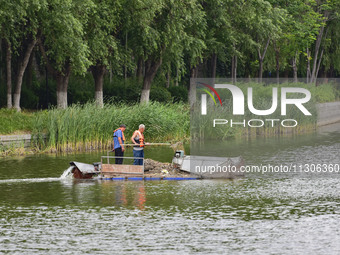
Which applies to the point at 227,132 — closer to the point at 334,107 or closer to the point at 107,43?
the point at 107,43

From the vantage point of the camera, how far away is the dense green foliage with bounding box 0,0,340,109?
3212 centimetres

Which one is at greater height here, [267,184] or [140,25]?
[140,25]

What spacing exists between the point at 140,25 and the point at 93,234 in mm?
23327

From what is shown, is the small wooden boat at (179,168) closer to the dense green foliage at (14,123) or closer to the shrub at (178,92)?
the dense green foliage at (14,123)

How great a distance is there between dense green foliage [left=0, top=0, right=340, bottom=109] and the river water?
28.8 ft

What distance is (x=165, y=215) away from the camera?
1680 cm

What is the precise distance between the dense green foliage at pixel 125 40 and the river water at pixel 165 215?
28.8 feet

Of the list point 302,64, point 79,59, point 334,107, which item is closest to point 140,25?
point 79,59

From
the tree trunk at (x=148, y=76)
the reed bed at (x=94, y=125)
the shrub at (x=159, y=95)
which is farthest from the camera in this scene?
the shrub at (x=159, y=95)

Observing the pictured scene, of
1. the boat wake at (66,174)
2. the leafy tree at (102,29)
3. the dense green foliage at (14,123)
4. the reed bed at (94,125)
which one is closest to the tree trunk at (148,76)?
the leafy tree at (102,29)

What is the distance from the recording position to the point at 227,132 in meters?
37.1

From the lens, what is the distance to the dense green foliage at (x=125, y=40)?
105 feet

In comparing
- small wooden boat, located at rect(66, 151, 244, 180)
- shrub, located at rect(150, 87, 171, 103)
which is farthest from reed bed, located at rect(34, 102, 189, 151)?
shrub, located at rect(150, 87, 171, 103)

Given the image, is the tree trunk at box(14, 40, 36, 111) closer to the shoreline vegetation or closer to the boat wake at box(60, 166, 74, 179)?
the shoreline vegetation
